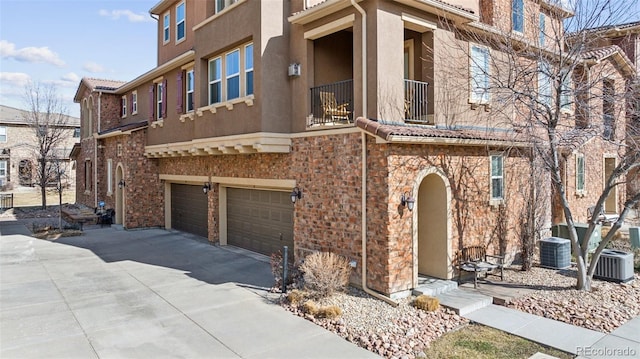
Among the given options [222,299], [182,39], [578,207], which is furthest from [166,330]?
[578,207]

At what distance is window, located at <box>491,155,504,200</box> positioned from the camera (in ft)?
40.0

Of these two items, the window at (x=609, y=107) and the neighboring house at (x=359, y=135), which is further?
the window at (x=609, y=107)

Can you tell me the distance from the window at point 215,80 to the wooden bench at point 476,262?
9.08m

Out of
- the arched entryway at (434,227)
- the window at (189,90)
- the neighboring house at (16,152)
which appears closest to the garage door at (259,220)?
the arched entryway at (434,227)

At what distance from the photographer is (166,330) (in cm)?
770

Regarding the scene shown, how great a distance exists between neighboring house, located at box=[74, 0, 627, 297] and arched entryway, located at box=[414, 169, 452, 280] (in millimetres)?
35

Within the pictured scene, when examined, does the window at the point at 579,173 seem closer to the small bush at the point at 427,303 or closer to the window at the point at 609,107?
the window at the point at 609,107

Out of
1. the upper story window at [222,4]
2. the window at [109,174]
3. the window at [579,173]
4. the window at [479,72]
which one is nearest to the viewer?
the window at [479,72]

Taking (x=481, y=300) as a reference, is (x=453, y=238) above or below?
above

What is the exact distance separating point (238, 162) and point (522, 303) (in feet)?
31.5

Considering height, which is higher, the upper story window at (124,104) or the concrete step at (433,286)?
the upper story window at (124,104)

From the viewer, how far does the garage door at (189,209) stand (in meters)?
17.5

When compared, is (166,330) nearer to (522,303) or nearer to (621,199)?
(522,303)

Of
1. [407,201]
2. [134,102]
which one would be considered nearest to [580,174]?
[407,201]
